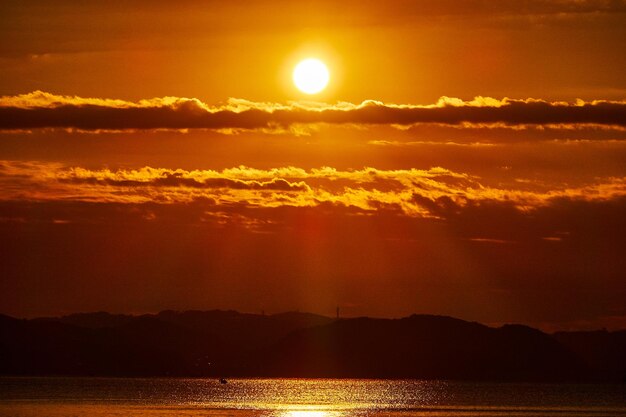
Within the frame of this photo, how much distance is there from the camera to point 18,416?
637 ft

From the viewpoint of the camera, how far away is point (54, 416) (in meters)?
198

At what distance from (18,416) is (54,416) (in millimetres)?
6391
